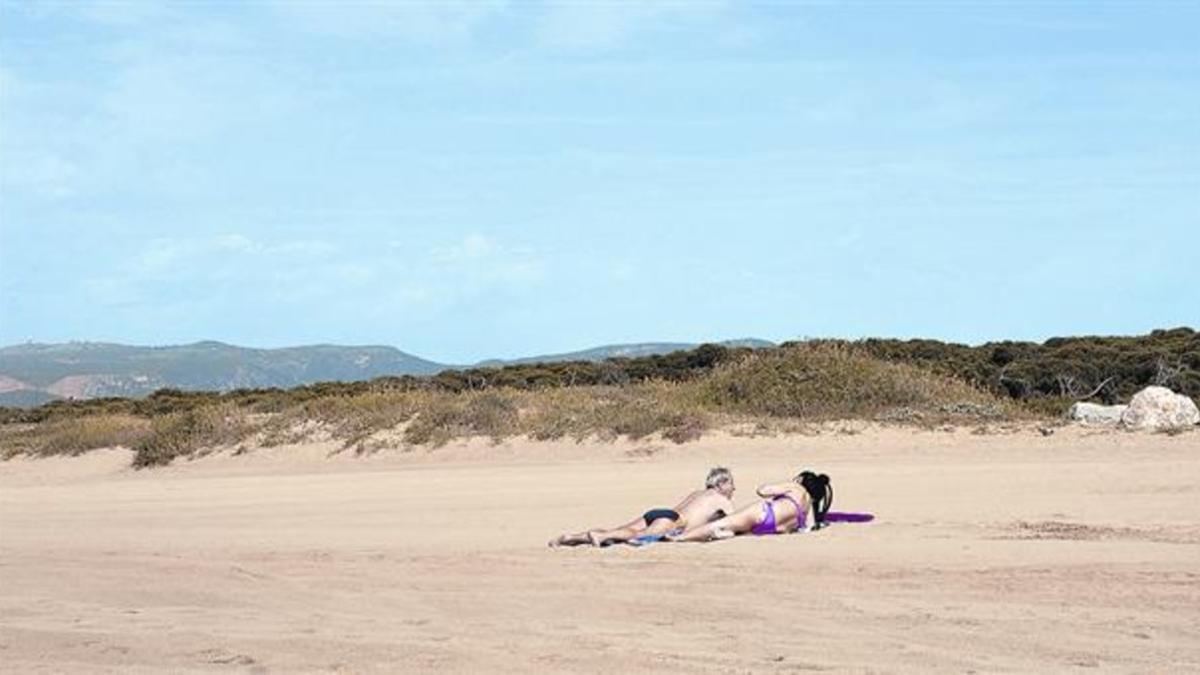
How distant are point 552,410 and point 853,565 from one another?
12972mm

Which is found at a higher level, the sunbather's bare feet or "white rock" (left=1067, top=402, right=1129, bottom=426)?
"white rock" (left=1067, top=402, right=1129, bottom=426)

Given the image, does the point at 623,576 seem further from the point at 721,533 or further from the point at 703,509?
the point at 703,509

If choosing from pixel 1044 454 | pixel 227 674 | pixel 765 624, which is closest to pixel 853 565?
pixel 765 624

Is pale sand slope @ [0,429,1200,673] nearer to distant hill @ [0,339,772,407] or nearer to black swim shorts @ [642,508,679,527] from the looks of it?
black swim shorts @ [642,508,679,527]

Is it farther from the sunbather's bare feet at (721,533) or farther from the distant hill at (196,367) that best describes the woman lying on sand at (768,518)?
the distant hill at (196,367)

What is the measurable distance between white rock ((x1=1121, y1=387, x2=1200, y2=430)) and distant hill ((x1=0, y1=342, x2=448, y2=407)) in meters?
50.9

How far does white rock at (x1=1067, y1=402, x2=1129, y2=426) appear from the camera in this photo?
21172 mm

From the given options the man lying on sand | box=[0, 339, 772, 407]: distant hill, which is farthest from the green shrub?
box=[0, 339, 772, 407]: distant hill

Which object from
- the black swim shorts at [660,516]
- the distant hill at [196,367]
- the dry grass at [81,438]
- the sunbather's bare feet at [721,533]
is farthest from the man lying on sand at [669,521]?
the distant hill at [196,367]

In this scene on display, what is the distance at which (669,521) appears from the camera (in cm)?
1224

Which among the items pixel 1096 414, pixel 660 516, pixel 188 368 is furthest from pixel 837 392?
pixel 188 368

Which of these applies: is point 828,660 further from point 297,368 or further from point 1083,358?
point 297,368

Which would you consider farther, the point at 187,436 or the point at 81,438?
the point at 81,438

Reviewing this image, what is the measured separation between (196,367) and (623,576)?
83196 mm
